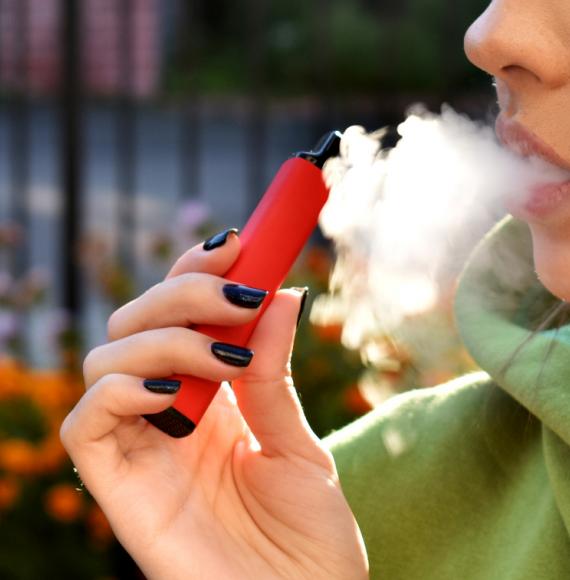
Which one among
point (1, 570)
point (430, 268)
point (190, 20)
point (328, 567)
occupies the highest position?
point (430, 268)

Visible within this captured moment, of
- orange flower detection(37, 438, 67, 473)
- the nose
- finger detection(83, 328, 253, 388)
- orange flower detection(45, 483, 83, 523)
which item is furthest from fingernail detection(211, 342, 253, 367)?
orange flower detection(37, 438, 67, 473)

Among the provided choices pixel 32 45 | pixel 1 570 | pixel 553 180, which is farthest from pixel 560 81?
pixel 32 45

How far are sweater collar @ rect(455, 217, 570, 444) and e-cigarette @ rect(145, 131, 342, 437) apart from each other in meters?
0.23

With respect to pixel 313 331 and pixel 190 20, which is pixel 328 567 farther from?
pixel 190 20

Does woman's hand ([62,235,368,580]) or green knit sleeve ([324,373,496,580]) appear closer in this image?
woman's hand ([62,235,368,580])

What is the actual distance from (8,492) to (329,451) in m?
1.79

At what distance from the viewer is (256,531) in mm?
1343

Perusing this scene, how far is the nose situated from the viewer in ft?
3.42

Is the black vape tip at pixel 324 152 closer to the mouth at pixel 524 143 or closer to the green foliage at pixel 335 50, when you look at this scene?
the mouth at pixel 524 143

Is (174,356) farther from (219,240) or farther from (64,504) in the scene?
(64,504)

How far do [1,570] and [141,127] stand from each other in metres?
5.77

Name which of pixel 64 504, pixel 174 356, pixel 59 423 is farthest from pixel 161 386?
pixel 59 423

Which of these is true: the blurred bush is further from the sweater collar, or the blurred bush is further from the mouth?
the mouth

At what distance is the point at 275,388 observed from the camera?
133 centimetres
